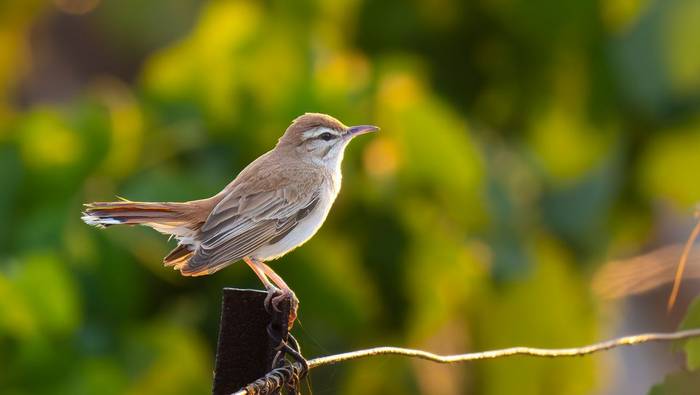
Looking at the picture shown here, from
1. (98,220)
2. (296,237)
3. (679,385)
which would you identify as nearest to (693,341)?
(679,385)

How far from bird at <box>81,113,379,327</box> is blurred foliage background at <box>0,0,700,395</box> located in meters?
3.44

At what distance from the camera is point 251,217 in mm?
3652

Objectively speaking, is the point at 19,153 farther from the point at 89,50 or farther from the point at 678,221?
the point at 89,50

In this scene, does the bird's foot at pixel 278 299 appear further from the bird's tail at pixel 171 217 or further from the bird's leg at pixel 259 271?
the bird's tail at pixel 171 217

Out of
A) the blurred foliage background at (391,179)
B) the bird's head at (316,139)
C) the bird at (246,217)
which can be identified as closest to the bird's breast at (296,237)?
the bird at (246,217)

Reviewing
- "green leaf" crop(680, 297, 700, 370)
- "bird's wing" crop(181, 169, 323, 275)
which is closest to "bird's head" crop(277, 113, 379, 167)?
"bird's wing" crop(181, 169, 323, 275)

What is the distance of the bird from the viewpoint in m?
3.53

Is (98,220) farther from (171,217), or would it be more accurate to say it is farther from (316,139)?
(316,139)

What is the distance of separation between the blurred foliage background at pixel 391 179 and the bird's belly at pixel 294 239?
11.8ft

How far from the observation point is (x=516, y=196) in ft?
31.7

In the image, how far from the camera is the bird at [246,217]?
3527mm

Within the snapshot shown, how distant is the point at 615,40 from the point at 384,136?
3248 mm

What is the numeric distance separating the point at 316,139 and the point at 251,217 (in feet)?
2.17

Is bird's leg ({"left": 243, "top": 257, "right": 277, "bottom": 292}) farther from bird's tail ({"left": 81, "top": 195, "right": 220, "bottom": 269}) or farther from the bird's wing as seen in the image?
bird's tail ({"left": 81, "top": 195, "right": 220, "bottom": 269})
